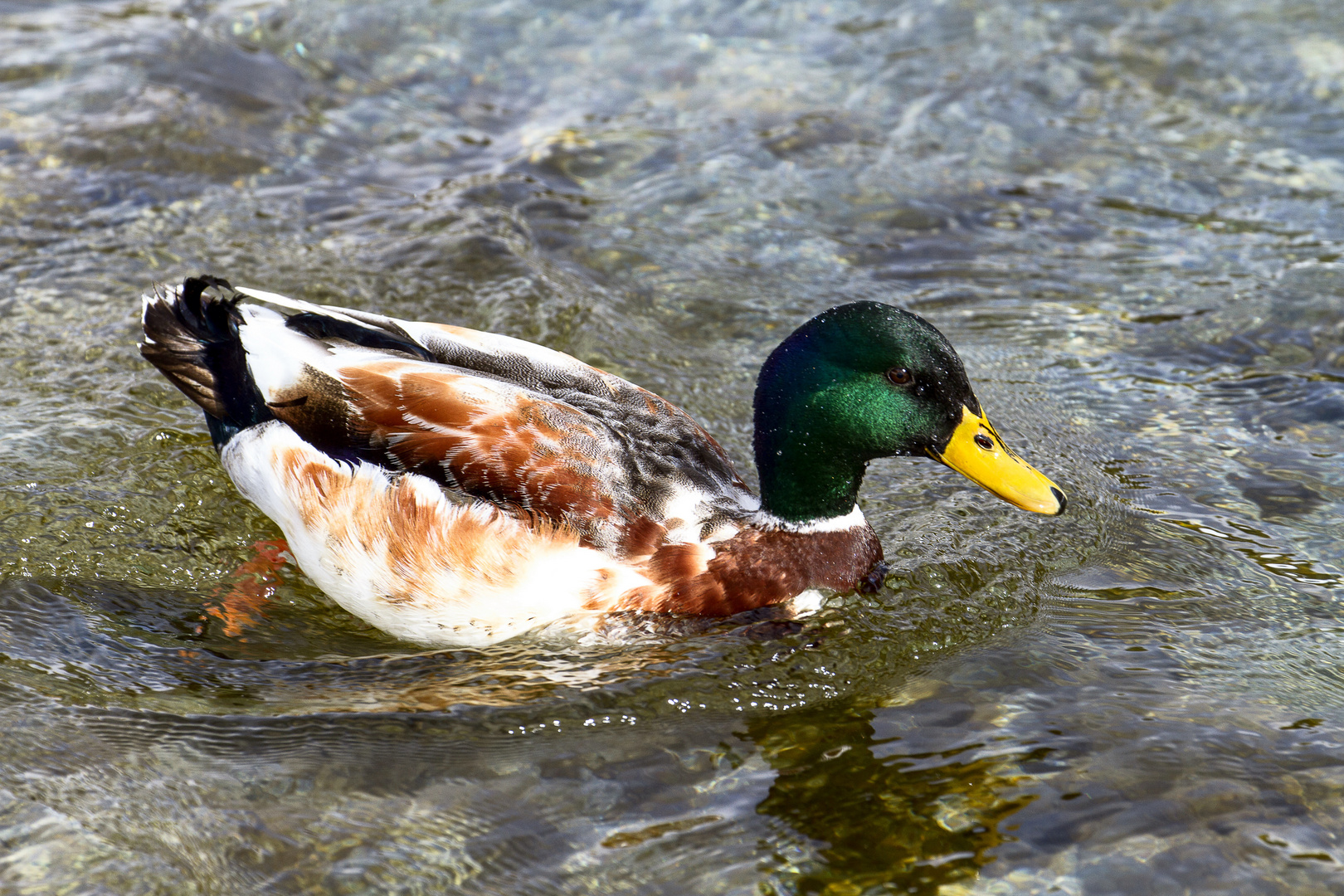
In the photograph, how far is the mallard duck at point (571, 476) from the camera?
4.50m

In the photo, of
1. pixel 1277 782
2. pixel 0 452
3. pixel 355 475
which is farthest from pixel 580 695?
pixel 0 452

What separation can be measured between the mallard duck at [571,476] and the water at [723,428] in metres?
0.19

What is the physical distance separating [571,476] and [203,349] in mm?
1677

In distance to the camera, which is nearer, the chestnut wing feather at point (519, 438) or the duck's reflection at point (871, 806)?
the duck's reflection at point (871, 806)

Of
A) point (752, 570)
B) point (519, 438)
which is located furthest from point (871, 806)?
point (519, 438)

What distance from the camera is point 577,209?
805 centimetres

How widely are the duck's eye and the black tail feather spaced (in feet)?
7.87

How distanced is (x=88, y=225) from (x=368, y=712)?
177 inches

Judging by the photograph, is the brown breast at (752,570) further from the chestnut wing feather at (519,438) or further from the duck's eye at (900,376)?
the duck's eye at (900,376)

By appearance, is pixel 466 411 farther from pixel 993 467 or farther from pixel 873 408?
pixel 993 467

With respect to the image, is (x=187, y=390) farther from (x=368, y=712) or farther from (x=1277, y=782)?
(x=1277, y=782)

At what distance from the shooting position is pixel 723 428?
6.16 meters

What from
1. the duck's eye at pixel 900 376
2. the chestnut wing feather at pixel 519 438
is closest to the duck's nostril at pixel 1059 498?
the duck's eye at pixel 900 376

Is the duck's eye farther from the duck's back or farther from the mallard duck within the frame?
the duck's back
